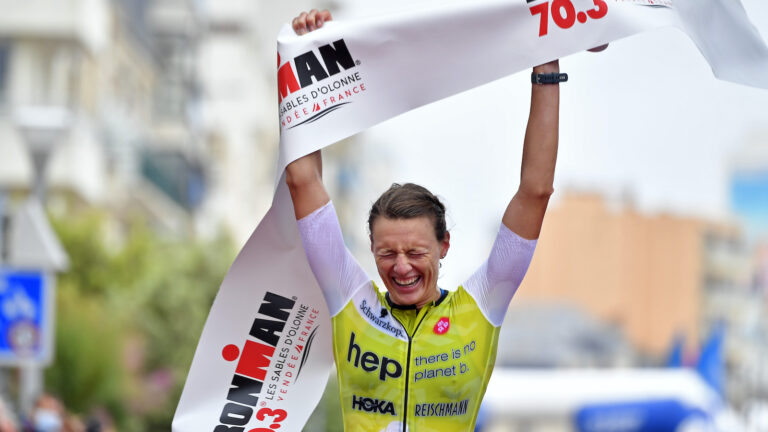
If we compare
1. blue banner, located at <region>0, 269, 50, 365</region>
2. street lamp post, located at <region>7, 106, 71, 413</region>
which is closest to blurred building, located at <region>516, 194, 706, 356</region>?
street lamp post, located at <region>7, 106, 71, 413</region>

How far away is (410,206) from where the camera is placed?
167 inches

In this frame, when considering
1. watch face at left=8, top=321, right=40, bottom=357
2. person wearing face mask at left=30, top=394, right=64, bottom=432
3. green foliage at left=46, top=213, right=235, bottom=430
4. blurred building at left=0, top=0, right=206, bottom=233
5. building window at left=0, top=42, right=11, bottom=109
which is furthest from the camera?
building window at left=0, top=42, right=11, bottom=109

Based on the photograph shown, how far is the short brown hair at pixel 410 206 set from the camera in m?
4.25

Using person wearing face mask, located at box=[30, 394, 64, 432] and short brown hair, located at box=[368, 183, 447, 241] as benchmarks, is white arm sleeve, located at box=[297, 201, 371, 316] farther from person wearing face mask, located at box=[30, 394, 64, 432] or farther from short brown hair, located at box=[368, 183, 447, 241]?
person wearing face mask, located at box=[30, 394, 64, 432]

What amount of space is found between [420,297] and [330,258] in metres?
0.30

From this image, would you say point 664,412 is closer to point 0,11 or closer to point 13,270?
point 0,11

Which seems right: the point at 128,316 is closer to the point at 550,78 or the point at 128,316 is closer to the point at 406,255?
the point at 406,255

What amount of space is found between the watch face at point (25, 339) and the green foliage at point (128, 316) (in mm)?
7834

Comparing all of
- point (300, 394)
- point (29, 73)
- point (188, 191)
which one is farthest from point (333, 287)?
point (188, 191)

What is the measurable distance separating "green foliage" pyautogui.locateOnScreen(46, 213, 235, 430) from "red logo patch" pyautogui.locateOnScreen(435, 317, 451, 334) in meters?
18.1

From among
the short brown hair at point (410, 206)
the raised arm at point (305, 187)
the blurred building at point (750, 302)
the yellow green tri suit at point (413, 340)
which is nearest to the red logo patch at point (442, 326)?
the yellow green tri suit at point (413, 340)

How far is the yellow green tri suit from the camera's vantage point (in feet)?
13.9

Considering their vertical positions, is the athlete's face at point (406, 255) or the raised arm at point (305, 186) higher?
the raised arm at point (305, 186)

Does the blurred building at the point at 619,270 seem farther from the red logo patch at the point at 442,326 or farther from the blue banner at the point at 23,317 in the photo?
the red logo patch at the point at 442,326
